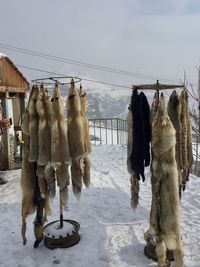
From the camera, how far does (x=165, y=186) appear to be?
3.24 meters

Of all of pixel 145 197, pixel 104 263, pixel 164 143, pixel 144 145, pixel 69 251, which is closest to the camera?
pixel 164 143

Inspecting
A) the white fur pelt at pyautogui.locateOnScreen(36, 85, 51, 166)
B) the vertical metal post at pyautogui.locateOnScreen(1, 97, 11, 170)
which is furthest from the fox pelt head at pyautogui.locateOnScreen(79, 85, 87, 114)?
the vertical metal post at pyautogui.locateOnScreen(1, 97, 11, 170)

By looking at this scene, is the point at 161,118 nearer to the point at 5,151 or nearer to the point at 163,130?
the point at 163,130

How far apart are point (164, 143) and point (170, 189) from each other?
19.7 inches

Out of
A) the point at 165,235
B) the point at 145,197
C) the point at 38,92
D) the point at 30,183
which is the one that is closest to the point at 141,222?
the point at 145,197

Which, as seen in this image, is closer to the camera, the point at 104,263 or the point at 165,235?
the point at 165,235

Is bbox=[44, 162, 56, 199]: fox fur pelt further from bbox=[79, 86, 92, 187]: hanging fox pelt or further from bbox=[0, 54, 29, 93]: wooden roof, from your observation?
bbox=[0, 54, 29, 93]: wooden roof

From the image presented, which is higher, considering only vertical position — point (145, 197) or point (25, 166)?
point (25, 166)

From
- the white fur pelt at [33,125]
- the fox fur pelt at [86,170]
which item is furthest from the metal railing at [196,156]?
the white fur pelt at [33,125]

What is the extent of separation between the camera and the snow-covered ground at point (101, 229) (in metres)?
3.81

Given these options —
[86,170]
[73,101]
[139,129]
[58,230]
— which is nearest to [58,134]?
[73,101]

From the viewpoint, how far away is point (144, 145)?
3496mm

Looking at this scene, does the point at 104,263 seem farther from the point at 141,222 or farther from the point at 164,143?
the point at 164,143

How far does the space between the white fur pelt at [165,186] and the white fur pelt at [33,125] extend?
4.49 ft
